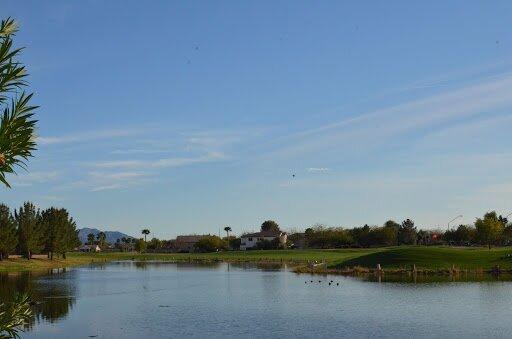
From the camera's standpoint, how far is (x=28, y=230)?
14338cm

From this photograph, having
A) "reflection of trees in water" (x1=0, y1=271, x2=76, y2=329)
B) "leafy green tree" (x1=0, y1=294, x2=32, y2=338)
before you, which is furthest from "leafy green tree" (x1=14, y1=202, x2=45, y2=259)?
"leafy green tree" (x1=0, y1=294, x2=32, y2=338)

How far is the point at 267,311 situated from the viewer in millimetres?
60219

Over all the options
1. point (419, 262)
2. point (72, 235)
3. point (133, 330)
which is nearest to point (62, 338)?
point (133, 330)

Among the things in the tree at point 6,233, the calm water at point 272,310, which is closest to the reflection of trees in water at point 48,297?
the calm water at point 272,310

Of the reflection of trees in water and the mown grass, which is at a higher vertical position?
the mown grass

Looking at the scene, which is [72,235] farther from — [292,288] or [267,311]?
[267,311]

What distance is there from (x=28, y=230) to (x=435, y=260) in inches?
3860

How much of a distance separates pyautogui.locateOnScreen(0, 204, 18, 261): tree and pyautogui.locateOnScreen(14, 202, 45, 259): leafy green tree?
13.4 feet

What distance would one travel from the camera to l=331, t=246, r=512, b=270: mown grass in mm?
109438

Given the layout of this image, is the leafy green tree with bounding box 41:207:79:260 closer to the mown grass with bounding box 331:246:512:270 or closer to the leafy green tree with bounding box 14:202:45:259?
the leafy green tree with bounding box 14:202:45:259

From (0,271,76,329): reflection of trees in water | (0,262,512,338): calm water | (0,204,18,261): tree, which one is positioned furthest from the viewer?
(0,204,18,261): tree

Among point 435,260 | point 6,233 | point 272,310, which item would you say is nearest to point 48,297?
point 272,310

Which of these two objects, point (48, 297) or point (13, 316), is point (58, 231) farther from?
point (13, 316)

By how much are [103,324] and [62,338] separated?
23.6 ft
